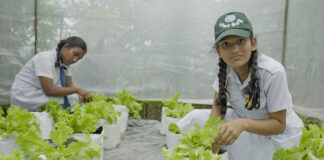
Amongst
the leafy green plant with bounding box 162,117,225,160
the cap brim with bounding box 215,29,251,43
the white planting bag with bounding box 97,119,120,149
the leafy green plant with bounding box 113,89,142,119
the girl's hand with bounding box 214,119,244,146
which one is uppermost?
the cap brim with bounding box 215,29,251,43

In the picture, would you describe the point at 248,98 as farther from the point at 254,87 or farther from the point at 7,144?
the point at 7,144

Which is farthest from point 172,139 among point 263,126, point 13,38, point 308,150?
point 13,38

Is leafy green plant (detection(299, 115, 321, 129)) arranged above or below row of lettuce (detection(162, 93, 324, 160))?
below

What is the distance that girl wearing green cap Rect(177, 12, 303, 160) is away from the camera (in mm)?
1244

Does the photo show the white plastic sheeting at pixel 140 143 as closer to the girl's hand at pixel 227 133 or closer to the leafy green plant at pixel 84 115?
the leafy green plant at pixel 84 115

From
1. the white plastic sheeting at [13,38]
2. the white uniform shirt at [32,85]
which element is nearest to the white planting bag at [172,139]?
the white uniform shirt at [32,85]

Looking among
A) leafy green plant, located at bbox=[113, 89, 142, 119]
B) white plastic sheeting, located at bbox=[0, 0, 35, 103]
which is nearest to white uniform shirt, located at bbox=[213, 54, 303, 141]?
leafy green plant, located at bbox=[113, 89, 142, 119]

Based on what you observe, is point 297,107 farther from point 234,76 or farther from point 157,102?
point 157,102

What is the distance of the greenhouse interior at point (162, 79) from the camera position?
1.24 m

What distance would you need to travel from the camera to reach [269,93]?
4.36ft

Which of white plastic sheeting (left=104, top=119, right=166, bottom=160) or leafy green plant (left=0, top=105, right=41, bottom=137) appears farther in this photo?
white plastic sheeting (left=104, top=119, right=166, bottom=160)

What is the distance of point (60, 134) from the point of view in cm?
106

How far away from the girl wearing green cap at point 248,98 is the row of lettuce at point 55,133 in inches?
23.2

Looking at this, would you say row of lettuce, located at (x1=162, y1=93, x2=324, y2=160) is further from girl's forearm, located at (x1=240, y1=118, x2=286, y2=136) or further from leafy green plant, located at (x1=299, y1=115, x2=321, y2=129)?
leafy green plant, located at (x1=299, y1=115, x2=321, y2=129)
